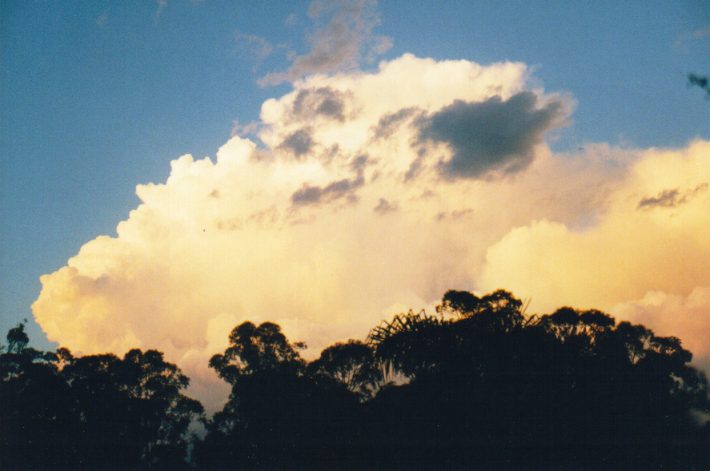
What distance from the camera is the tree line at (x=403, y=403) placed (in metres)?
15.1

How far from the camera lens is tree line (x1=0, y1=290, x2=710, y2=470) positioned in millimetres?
15062

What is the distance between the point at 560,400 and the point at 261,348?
1210 inches

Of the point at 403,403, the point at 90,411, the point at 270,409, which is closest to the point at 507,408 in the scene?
the point at 403,403

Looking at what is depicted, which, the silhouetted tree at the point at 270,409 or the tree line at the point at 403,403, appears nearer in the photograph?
the tree line at the point at 403,403

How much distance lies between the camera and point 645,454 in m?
14.9

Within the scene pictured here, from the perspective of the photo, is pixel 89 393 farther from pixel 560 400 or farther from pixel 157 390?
pixel 560 400

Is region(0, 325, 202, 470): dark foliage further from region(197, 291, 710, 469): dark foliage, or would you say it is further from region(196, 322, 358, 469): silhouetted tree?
region(197, 291, 710, 469): dark foliage

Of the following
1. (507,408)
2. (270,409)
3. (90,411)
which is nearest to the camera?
(507,408)

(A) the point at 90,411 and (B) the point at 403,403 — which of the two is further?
(A) the point at 90,411

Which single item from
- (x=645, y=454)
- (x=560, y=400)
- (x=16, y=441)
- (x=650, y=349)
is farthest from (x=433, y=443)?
(x=650, y=349)

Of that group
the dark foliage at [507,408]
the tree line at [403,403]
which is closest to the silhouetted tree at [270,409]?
the tree line at [403,403]

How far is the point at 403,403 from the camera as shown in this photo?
1869cm

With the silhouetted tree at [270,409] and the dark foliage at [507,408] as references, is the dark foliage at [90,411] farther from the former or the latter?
the dark foliage at [507,408]

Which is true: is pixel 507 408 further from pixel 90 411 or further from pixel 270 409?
pixel 90 411
